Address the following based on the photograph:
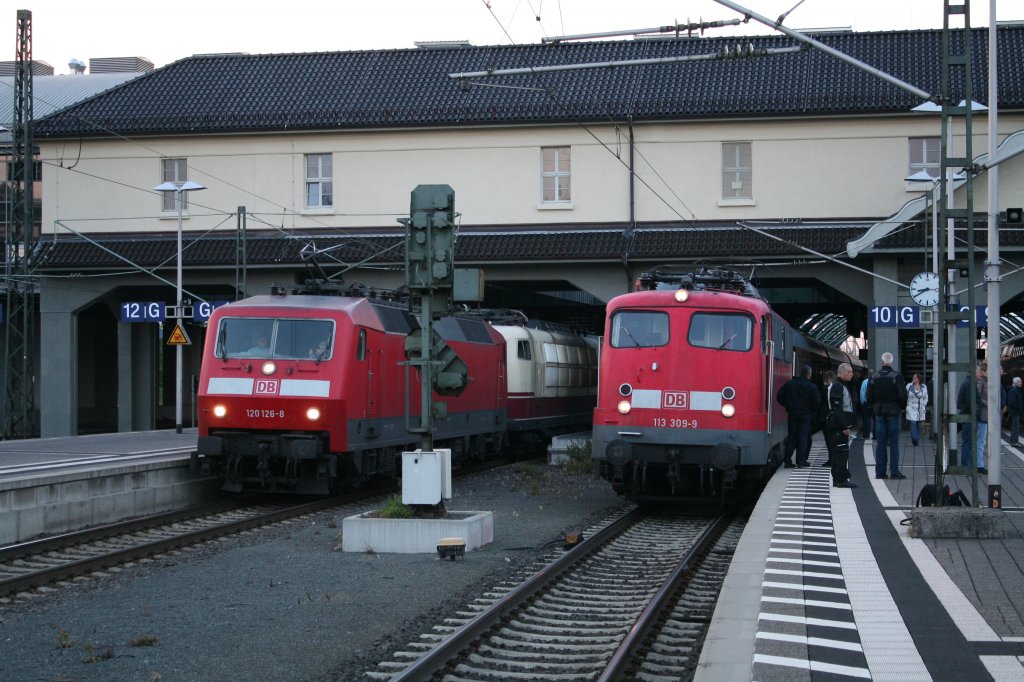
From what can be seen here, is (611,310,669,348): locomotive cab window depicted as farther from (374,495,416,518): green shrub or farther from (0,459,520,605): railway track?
(0,459,520,605): railway track

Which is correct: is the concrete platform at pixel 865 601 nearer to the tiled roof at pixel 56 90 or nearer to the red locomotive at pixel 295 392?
the red locomotive at pixel 295 392

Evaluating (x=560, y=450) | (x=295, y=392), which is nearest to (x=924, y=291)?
(x=560, y=450)

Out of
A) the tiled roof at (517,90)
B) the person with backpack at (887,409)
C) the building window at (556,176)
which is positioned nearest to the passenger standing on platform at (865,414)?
the person with backpack at (887,409)

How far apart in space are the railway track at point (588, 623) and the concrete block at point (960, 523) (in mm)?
2055

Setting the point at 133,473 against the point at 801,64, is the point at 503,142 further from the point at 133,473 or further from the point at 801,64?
the point at 133,473

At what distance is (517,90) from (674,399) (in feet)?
70.5

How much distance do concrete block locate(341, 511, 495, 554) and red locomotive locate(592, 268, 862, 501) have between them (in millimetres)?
3747

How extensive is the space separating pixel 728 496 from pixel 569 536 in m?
4.78

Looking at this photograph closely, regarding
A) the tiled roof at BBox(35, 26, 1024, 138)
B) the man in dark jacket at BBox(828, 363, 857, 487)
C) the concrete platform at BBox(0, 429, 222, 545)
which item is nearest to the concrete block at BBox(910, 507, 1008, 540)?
the man in dark jacket at BBox(828, 363, 857, 487)

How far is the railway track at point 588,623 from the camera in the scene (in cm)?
841

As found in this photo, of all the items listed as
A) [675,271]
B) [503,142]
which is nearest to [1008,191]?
[503,142]

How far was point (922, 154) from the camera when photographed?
34062 mm

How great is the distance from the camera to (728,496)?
1834 cm

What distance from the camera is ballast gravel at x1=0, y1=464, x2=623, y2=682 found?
8.45m
